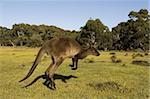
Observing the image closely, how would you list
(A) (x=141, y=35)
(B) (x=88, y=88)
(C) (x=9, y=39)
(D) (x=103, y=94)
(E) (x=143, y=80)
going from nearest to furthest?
(D) (x=103, y=94), (B) (x=88, y=88), (E) (x=143, y=80), (A) (x=141, y=35), (C) (x=9, y=39)

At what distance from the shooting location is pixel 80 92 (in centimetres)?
1241

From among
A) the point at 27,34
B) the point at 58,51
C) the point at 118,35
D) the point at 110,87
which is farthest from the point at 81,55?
the point at 27,34

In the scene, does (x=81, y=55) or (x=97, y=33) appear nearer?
(x=81, y=55)

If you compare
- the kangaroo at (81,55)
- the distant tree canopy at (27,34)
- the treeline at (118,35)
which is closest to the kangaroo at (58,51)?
→ the kangaroo at (81,55)

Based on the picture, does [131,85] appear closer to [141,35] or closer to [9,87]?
[9,87]

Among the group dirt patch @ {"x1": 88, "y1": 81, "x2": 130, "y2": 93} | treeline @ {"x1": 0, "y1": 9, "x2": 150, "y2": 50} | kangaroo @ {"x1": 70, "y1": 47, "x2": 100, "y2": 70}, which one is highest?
treeline @ {"x1": 0, "y1": 9, "x2": 150, "y2": 50}

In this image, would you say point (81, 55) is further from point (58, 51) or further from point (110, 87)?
point (110, 87)

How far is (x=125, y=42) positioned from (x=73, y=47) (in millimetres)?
59718

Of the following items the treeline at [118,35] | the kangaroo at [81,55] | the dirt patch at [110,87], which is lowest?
the dirt patch at [110,87]

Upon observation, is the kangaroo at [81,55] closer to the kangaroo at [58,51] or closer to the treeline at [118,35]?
the kangaroo at [58,51]

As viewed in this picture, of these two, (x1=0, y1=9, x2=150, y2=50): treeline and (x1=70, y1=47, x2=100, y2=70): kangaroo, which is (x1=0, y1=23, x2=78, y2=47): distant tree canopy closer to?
(x1=0, y1=9, x2=150, y2=50): treeline

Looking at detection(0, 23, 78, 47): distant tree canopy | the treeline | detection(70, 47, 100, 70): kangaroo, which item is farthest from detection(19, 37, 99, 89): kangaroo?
detection(0, 23, 78, 47): distant tree canopy

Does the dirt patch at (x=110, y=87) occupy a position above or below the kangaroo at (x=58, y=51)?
below

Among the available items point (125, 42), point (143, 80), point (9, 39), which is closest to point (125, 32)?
point (125, 42)
